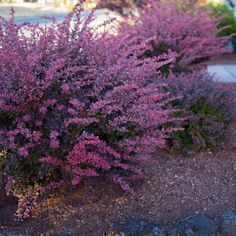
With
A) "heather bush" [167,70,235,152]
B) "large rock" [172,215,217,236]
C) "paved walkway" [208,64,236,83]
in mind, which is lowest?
"paved walkway" [208,64,236,83]

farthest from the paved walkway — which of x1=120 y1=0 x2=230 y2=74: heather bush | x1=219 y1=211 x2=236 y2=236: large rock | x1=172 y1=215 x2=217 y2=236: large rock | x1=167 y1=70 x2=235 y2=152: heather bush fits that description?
x1=172 y1=215 x2=217 y2=236: large rock

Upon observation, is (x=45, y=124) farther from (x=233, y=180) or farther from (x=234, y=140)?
(x=234, y=140)

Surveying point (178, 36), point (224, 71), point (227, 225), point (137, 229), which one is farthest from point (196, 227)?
point (224, 71)

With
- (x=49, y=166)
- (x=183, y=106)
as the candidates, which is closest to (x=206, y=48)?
(x=183, y=106)

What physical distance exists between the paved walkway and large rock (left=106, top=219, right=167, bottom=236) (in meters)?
5.28

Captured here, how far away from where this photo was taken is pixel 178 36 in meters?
7.63

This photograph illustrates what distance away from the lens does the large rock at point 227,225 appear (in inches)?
144

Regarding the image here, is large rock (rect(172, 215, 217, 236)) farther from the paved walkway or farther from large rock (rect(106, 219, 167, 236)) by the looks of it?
the paved walkway

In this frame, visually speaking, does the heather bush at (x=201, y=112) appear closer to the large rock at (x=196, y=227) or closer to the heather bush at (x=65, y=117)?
the heather bush at (x=65, y=117)

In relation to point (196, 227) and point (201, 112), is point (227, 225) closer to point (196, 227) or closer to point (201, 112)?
point (196, 227)

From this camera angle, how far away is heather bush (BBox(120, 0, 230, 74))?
24.2 ft

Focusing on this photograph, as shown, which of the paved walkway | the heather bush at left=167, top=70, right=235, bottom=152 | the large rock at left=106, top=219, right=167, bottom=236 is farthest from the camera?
the paved walkway

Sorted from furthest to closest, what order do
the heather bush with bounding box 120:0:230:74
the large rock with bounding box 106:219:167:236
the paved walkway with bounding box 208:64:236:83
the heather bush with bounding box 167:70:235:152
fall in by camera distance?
the paved walkway with bounding box 208:64:236:83, the heather bush with bounding box 120:0:230:74, the heather bush with bounding box 167:70:235:152, the large rock with bounding box 106:219:167:236

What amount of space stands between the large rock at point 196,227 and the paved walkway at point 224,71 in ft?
16.9
